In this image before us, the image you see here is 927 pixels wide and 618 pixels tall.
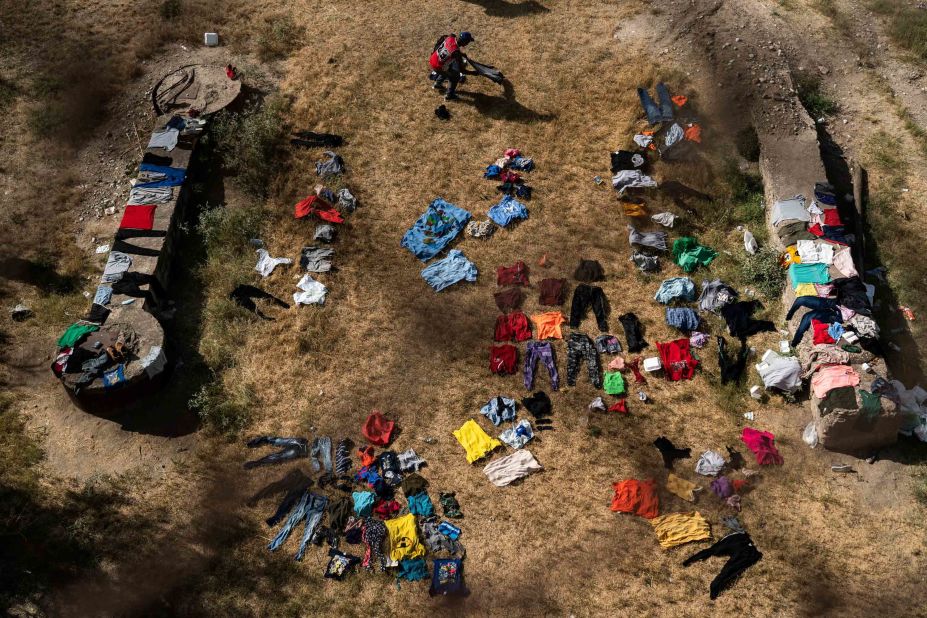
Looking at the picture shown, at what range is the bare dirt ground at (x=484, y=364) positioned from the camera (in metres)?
9.89

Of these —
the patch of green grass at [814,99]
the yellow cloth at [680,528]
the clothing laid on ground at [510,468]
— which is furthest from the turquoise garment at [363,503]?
the patch of green grass at [814,99]

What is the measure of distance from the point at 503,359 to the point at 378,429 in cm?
251

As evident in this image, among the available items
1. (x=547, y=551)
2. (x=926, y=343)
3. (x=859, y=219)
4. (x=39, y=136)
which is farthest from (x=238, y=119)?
(x=926, y=343)

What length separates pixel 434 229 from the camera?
1363 cm

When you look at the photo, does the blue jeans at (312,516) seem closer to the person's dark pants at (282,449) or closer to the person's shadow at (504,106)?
the person's dark pants at (282,449)

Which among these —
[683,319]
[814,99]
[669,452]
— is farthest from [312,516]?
[814,99]

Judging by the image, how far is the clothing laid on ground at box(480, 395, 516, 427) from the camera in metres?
11.3


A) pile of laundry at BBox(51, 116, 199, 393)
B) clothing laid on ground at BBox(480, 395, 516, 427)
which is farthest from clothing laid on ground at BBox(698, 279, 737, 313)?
pile of laundry at BBox(51, 116, 199, 393)

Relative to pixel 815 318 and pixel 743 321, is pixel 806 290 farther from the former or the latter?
pixel 743 321

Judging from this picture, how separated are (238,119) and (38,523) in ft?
30.8

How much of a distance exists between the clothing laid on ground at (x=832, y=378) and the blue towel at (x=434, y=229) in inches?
278

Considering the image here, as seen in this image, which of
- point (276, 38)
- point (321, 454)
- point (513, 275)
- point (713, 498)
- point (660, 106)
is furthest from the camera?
point (276, 38)

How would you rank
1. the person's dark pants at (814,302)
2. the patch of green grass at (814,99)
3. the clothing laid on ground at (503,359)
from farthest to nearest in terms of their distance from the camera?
the patch of green grass at (814,99), the clothing laid on ground at (503,359), the person's dark pants at (814,302)

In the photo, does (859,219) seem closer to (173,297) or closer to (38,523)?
(173,297)
